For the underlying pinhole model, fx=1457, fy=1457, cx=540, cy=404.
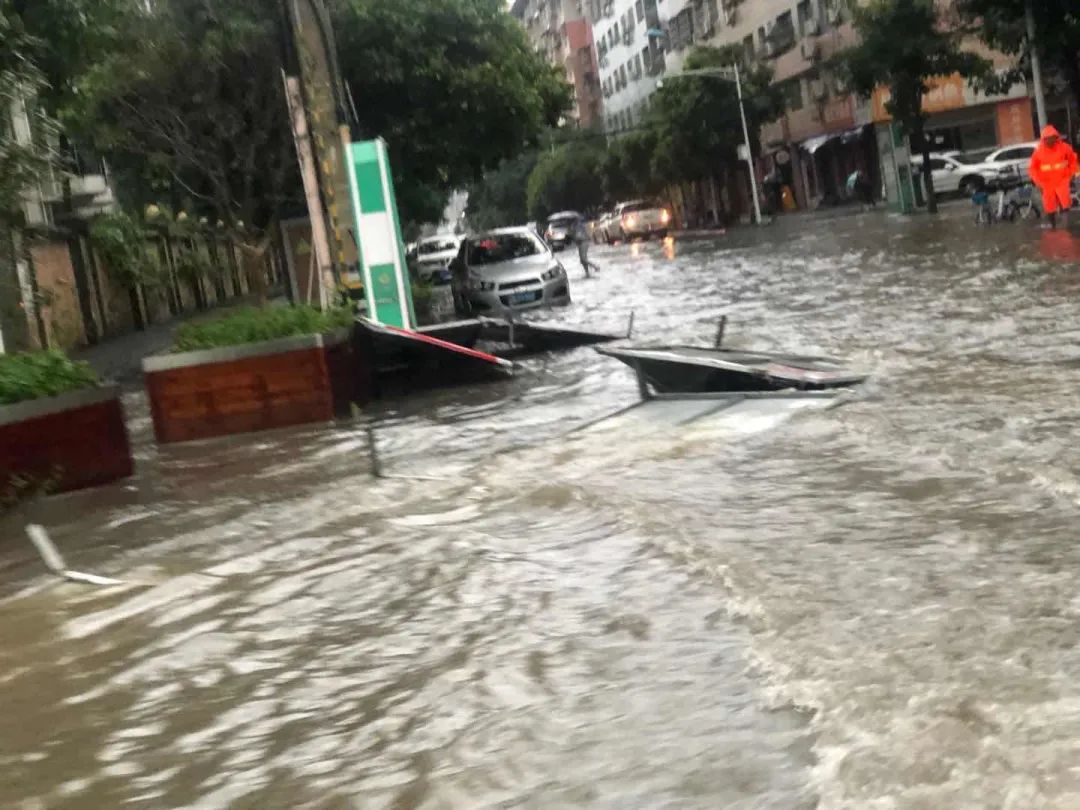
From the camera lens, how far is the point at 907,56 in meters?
34.2

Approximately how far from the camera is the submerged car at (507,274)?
2412 cm

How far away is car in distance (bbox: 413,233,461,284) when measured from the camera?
3706cm

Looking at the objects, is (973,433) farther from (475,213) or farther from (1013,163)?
(475,213)

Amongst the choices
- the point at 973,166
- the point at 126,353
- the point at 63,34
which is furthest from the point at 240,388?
the point at 973,166

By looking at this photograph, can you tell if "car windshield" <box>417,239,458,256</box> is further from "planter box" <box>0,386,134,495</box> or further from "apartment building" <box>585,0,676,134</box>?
"apartment building" <box>585,0,676,134</box>

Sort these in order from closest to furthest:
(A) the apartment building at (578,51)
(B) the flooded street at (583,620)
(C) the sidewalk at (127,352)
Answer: (B) the flooded street at (583,620), (C) the sidewalk at (127,352), (A) the apartment building at (578,51)

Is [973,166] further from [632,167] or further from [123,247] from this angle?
[632,167]

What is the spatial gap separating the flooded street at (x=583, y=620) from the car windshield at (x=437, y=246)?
32699mm

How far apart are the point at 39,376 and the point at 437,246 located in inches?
1347

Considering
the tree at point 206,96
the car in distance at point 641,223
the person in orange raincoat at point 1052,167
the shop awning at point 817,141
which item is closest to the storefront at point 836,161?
the shop awning at point 817,141

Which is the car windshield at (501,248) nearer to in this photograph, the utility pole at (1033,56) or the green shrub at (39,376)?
the utility pole at (1033,56)

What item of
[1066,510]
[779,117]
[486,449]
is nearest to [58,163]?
[486,449]

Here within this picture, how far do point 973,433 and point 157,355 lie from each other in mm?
6681

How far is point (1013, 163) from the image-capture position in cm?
3853
